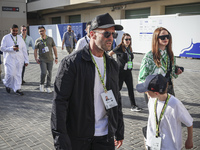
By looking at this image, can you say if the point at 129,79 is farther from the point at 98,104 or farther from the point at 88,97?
the point at 88,97

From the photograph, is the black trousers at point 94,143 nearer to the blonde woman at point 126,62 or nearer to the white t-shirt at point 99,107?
the white t-shirt at point 99,107

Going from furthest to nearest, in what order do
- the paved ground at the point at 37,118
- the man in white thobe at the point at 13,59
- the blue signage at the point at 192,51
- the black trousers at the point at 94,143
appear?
the blue signage at the point at 192,51
the man in white thobe at the point at 13,59
the paved ground at the point at 37,118
the black trousers at the point at 94,143

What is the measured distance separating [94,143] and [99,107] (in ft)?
1.13

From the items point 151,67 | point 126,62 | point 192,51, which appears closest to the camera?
point 151,67

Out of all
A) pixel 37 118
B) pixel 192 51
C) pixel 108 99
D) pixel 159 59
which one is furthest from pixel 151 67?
pixel 192 51

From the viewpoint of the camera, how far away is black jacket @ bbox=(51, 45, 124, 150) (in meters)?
2.05

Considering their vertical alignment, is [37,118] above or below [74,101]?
below

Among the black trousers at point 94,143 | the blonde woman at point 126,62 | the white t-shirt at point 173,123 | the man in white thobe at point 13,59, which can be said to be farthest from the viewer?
the man in white thobe at point 13,59

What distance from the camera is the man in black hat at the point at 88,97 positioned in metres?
2.06

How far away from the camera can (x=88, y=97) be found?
214 cm

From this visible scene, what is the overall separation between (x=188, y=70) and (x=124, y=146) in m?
8.88

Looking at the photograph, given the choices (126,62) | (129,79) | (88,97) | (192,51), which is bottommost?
(129,79)

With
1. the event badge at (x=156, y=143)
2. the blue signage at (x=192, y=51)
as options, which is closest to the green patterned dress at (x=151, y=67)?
the event badge at (x=156, y=143)

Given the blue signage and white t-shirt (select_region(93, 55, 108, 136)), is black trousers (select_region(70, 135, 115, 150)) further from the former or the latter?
the blue signage
